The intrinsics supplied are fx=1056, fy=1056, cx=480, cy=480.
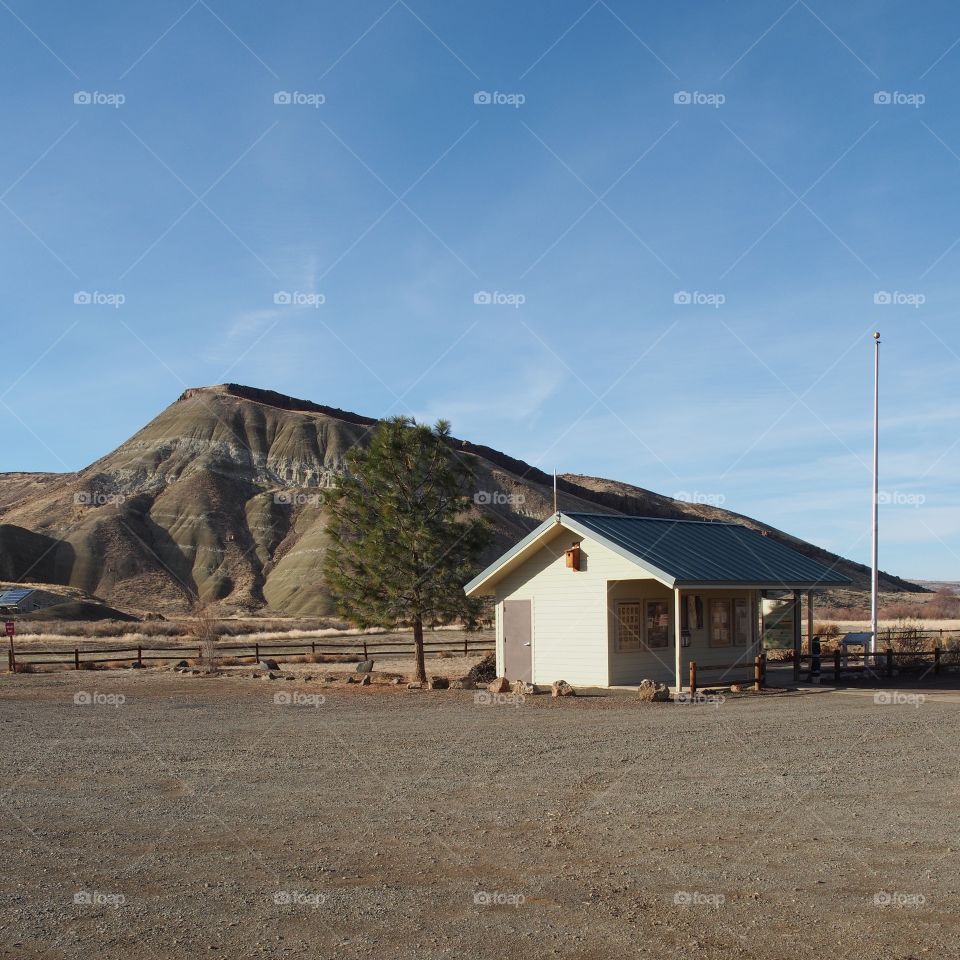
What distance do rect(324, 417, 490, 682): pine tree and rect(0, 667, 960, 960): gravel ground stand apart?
10010mm

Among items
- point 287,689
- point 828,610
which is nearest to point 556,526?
point 287,689

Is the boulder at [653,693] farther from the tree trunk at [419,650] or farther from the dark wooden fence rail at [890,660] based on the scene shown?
the dark wooden fence rail at [890,660]

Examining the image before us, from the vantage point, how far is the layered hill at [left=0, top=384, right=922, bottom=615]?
90625mm

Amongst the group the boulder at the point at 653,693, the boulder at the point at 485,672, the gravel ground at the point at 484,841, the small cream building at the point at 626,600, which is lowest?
the boulder at the point at 485,672

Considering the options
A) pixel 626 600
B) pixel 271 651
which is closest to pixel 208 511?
pixel 271 651

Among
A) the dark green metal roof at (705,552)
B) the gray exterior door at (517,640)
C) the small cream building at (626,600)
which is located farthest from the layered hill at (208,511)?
the small cream building at (626,600)

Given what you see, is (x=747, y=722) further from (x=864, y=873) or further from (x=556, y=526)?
(x=864, y=873)

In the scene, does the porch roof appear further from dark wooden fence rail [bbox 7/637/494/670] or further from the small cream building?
dark wooden fence rail [bbox 7/637/494/670]

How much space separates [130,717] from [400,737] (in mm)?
6718

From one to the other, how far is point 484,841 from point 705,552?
1794cm

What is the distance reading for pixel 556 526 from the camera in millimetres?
24719

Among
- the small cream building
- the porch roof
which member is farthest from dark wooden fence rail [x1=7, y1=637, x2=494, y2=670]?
the porch roof

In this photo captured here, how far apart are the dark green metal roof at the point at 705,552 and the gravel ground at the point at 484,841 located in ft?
21.8

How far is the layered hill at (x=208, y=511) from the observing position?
90.6 meters
